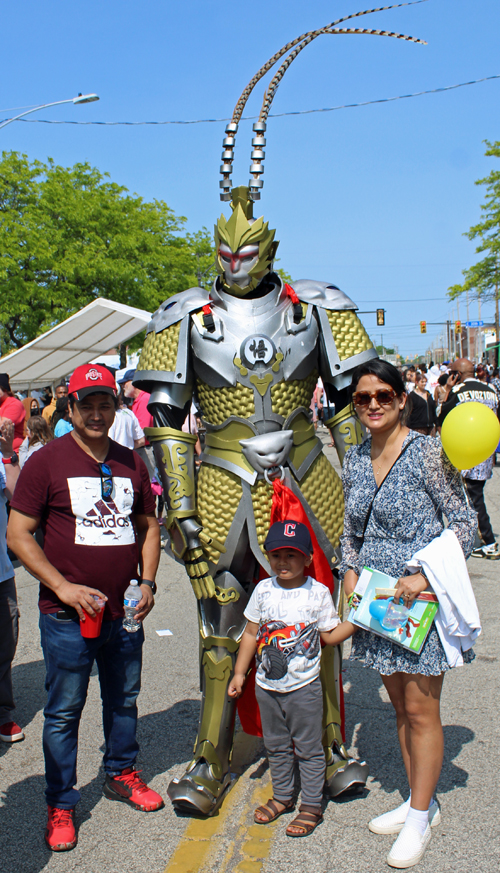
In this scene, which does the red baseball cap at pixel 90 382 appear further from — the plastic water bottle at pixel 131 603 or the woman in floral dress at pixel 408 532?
the woman in floral dress at pixel 408 532

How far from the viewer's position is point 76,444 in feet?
9.29

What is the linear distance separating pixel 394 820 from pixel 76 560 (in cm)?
151

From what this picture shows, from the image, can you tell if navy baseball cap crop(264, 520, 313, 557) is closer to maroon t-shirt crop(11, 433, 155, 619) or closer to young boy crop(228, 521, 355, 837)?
young boy crop(228, 521, 355, 837)

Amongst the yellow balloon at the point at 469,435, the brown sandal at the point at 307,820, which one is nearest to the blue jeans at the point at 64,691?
the brown sandal at the point at 307,820

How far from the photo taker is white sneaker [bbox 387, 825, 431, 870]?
8.13ft

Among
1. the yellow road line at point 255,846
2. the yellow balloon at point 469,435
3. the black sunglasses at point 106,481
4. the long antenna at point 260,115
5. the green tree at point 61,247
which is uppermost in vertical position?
the green tree at point 61,247

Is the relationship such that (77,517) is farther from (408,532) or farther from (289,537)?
(408,532)

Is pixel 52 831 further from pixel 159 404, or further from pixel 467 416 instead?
pixel 467 416

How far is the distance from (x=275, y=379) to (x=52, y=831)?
1.91m

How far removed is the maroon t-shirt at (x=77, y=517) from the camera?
272 centimetres

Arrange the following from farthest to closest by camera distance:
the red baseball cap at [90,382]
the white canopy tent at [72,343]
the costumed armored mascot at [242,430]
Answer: the white canopy tent at [72,343], the costumed armored mascot at [242,430], the red baseball cap at [90,382]

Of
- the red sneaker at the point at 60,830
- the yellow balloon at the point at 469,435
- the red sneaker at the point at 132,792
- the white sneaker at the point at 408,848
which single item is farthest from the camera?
the red sneaker at the point at 132,792

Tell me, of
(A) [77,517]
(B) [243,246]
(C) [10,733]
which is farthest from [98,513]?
(C) [10,733]

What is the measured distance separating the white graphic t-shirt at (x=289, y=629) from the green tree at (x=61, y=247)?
18.7 meters
